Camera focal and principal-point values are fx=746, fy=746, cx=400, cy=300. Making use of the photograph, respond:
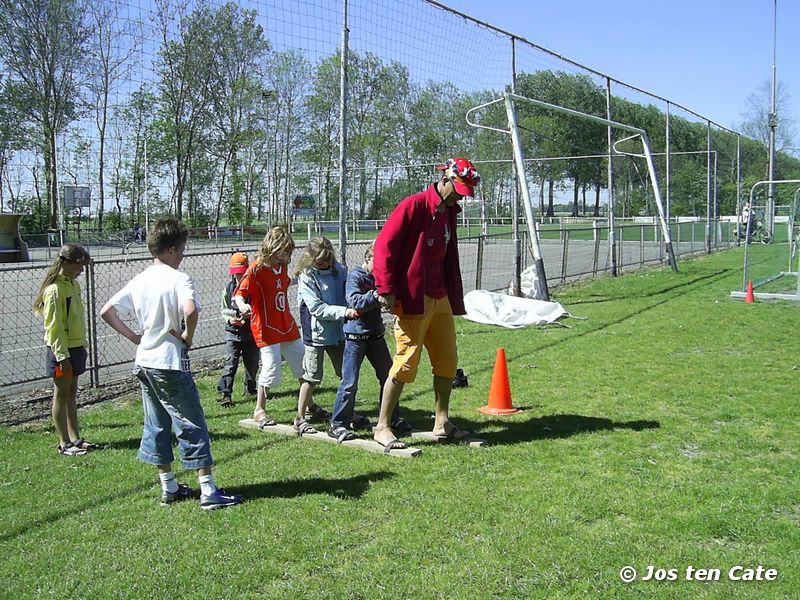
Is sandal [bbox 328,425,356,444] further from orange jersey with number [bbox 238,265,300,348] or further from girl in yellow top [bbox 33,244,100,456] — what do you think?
girl in yellow top [bbox 33,244,100,456]

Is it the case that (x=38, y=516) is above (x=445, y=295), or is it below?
below

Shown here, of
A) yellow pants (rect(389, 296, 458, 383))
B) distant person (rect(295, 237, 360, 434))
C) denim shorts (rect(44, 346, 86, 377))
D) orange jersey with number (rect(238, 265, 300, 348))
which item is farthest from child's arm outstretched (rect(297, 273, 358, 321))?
denim shorts (rect(44, 346, 86, 377))

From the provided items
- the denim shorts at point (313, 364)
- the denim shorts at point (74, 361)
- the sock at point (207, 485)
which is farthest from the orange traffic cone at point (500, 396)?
the denim shorts at point (74, 361)

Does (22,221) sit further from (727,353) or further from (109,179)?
(727,353)

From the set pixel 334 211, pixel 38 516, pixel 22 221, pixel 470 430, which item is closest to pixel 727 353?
pixel 470 430

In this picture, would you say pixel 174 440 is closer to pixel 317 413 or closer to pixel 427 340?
pixel 317 413

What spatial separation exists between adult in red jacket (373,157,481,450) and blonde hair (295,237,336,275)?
0.67 meters

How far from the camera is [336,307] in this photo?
18.8 feet

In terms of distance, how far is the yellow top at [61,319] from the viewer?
5469 mm

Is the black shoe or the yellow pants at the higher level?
the yellow pants

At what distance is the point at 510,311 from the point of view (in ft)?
38.4

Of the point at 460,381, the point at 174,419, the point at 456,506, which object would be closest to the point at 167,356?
the point at 174,419

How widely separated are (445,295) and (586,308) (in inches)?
325

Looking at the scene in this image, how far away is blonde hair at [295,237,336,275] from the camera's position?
19.0 ft
